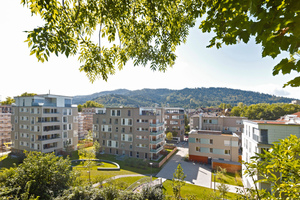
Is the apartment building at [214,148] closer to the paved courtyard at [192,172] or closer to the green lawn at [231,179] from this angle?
the green lawn at [231,179]

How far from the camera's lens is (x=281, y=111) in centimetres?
5159

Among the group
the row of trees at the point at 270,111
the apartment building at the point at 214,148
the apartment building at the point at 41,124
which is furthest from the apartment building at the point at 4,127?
the row of trees at the point at 270,111

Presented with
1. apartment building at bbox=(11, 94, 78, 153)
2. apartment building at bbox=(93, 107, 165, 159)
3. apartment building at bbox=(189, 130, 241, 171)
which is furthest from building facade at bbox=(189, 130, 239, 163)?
apartment building at bbox=(11, 94, 78, 153)

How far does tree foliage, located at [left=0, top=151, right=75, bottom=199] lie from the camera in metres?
6.78

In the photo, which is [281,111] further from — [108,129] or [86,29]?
[86,29]

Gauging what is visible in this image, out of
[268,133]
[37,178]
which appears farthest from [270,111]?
[37,178]

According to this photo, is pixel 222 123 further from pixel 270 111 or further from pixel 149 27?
pixel 149 27

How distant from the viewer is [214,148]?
91.1ft

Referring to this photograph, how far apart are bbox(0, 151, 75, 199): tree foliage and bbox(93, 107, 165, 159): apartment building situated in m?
22.4

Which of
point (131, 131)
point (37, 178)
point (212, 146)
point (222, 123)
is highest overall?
point (37, 178)

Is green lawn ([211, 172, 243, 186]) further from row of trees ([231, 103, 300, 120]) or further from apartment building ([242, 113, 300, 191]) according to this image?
row of trees ([231, 103, 300, 120])

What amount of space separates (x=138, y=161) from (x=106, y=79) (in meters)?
25.4

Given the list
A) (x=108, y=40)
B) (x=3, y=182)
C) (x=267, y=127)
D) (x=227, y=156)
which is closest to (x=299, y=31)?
(x=108, y=40)

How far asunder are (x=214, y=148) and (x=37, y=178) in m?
28.0
